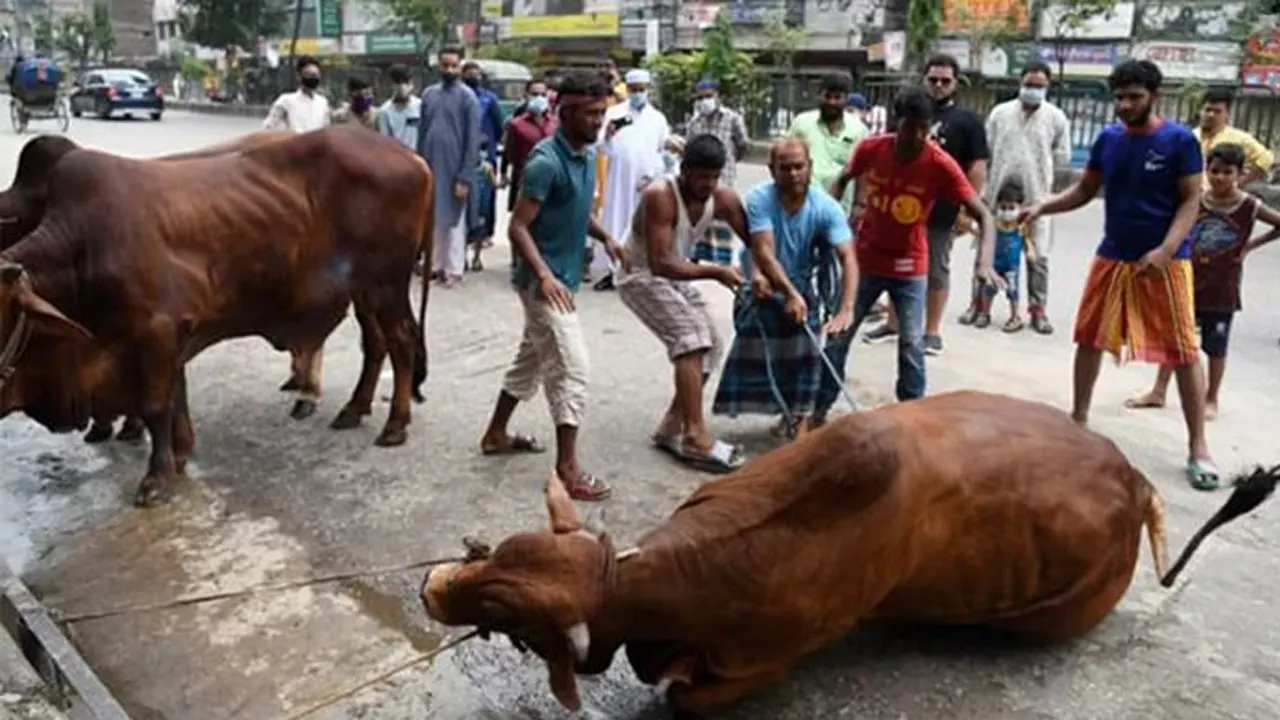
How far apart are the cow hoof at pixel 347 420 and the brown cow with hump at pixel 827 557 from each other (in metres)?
2.72

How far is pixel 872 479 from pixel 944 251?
4237 mm

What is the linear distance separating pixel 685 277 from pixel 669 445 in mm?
891

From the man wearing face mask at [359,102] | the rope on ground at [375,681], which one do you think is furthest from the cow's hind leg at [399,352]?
the man wearing face mask at [359,102]

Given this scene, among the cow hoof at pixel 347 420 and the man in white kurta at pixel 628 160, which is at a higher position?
the man in white kurta at pixel 628 160

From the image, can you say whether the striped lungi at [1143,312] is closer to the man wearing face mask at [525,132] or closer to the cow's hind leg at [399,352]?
the cow's hind leg at [399,352]

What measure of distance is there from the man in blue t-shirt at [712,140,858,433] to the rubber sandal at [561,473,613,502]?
2.73 feet

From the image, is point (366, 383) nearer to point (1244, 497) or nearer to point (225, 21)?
point (1244, 497)

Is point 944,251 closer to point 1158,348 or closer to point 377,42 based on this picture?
point 1158,348

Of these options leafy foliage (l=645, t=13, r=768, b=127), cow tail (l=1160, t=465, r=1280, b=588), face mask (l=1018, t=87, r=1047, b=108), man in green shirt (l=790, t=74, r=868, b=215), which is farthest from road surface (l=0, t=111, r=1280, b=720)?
leafy foliage (l=645, t=13, r=768, b=127)

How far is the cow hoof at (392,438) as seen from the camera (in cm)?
511

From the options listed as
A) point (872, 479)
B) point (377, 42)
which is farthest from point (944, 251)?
point (377, 42)

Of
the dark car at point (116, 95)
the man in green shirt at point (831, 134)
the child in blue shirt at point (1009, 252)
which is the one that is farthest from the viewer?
the dark car at point (116, 95)

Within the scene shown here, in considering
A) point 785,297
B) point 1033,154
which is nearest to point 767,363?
point 785,297

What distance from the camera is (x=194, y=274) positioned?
4.56 meters
